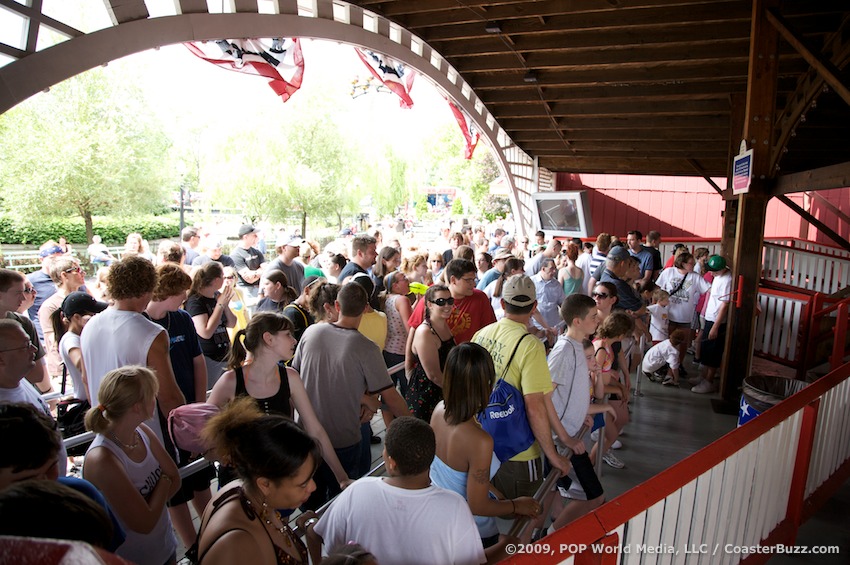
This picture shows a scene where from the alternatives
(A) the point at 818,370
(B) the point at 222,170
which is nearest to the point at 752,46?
(A) the point at 818,370

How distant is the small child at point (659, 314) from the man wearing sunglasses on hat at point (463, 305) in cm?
371

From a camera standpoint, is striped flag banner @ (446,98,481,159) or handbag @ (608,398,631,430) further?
striped flag banner @ (446,98,481,159)

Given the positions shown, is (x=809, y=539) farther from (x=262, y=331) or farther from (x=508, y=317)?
(x=262, y=331)

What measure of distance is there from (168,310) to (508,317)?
2.29m

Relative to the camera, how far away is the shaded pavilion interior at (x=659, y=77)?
6.45 m

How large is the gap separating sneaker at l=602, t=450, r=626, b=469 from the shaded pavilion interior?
2.65 meters

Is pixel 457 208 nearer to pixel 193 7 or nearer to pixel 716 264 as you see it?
pixel 193 7

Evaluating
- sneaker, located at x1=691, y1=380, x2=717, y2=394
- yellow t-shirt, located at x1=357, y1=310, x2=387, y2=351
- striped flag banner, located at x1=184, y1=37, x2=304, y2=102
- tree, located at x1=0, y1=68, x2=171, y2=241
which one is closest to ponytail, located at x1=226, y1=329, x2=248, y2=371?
yellow t-shirt, located at x1=357, y1=310, x2=387, y2=351

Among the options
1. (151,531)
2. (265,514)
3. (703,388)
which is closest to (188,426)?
(151,531)

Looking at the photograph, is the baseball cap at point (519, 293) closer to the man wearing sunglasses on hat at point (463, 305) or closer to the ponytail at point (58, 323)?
the man wearing sunglasses on hat at point (463, 305)

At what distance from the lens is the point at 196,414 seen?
8.80 ft

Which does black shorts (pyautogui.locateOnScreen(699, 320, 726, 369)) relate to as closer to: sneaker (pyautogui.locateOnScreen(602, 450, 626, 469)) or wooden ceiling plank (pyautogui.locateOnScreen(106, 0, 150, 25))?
sneaker (pyautogui.locateOnScreen(602, 450, 626, 469))

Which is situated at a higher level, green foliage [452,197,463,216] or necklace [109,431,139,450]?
green foliage [452,197,463,216]

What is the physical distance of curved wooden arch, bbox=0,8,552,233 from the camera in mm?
5945
